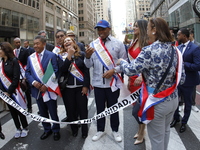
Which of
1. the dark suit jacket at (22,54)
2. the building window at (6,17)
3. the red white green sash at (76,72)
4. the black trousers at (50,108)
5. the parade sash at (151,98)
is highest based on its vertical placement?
the building window at (6,17)

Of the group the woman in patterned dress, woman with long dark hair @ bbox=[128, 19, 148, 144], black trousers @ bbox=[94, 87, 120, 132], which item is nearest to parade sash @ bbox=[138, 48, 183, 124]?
the woman in patterned dress

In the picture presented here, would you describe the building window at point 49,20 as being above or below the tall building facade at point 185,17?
above

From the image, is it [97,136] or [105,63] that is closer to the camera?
[105,63]

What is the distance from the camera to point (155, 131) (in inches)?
84.7

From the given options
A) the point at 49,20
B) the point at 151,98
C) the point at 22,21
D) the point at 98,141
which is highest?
the point at 49,20

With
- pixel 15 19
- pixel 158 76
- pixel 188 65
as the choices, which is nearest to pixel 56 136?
pixel 158 76

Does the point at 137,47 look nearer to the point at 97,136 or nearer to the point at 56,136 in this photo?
the point at 97,136

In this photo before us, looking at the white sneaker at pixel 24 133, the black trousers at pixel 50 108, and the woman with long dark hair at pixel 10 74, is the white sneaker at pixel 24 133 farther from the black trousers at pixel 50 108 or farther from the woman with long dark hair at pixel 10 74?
the black trousers at pixel 50 108

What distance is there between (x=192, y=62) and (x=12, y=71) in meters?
3.71

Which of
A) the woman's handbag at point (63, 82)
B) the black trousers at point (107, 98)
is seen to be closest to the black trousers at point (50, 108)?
the woman's handbag at point (63, 82)

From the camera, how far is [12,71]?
11.9 feet

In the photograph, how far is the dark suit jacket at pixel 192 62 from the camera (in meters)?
3.29

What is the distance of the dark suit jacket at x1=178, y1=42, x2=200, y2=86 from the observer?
329 cm

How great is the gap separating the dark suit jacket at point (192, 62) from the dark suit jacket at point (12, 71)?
3459 millimetres
